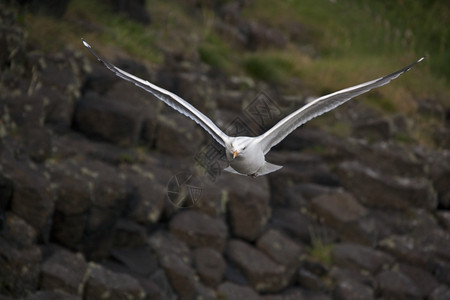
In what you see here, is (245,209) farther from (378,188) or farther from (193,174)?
(378,188)

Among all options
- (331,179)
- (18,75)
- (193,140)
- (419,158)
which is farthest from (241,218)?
(419,158)

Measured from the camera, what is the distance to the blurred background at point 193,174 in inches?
311

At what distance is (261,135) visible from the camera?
658 cm

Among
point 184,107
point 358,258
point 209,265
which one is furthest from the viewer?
point 358,258

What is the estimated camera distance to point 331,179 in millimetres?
12961

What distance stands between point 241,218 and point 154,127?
197 cm

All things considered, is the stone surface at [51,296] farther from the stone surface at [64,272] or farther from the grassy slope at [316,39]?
the grassy slope at [316,39]

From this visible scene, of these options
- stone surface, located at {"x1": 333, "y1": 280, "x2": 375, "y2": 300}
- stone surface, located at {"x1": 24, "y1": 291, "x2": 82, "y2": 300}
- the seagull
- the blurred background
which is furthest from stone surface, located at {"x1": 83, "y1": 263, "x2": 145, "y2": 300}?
stone surface, located at {"x1": 333, "y1": 280, "x2": 375, "y2": 300}

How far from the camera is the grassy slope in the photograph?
489 inches

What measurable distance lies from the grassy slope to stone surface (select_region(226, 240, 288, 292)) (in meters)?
4.05

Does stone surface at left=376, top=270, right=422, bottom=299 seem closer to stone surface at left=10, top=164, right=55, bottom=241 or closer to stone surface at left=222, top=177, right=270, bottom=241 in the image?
stone surface at left=222, top=177, right=270, bottom=241

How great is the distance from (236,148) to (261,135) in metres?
0.68

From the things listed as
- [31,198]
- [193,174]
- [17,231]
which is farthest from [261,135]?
[193,174]

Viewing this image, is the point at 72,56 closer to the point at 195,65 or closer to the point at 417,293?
the point at 195,65
